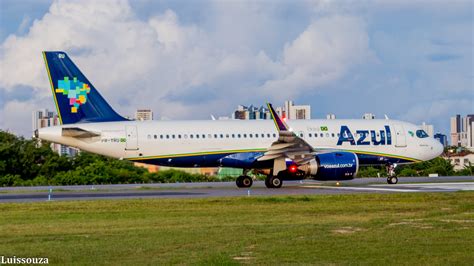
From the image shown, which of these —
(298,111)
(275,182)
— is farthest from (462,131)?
(275,182)

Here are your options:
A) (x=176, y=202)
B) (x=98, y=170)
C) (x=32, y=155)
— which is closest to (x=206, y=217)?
(x=176, y=202)

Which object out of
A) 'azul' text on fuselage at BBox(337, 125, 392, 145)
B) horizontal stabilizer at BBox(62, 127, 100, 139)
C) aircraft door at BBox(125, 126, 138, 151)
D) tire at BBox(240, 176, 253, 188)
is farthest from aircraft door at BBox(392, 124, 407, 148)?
→ horizontal stabilizer at BBox(62, 127, 100, 139)

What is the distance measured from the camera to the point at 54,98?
134ft

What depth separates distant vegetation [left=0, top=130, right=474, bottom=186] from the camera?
56594mm

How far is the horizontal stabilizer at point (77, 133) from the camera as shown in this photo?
131 ft

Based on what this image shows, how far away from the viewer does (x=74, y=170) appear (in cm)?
6322

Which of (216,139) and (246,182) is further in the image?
(246,182)

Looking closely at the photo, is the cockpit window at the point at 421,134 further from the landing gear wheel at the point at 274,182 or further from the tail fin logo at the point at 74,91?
the tail fin logo at the point at 74,91

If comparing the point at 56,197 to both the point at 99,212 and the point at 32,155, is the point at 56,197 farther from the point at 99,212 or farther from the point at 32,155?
the point at 32,155

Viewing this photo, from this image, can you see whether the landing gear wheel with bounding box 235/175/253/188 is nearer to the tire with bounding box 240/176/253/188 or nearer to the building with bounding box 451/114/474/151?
the tire with bounding box 240/176/253/188

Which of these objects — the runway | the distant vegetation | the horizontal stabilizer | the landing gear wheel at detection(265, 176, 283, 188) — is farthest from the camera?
the distant vegetation

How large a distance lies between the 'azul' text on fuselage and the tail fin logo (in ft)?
43.0

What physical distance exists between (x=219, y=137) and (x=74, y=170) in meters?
24.0

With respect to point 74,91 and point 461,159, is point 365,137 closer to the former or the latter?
point 74,91
